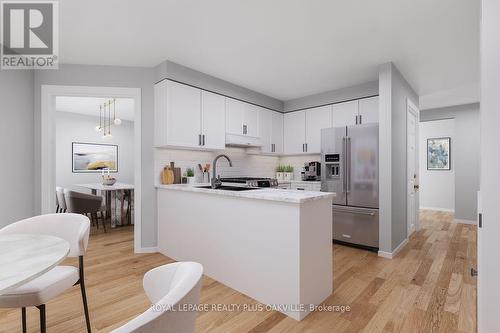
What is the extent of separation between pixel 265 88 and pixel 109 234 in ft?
12.3

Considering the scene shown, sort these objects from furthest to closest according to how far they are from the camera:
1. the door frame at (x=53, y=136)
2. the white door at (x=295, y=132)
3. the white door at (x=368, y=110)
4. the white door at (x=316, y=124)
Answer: the white door at (x=295, y=132), the white door at (x=316, y=124), the white door at (x=368, y=110), the door frame at (x=53, y=136)

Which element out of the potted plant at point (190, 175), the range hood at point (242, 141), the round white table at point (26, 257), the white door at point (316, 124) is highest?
the white door at point (316, 124)

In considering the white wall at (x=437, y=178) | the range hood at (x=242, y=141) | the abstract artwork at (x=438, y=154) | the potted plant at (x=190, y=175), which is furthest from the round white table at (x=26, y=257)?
the abstract artwork at (x=438, y=154)

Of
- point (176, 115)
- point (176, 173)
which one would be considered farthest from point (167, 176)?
point (176, 115)

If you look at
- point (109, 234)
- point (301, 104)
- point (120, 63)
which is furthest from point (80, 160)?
point (301, 104)

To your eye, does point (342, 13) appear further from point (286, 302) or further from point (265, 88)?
point (286, 302)

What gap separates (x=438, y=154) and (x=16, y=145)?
28.2 feet

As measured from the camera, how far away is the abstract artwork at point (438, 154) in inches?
253

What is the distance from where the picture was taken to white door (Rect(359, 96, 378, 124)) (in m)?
3.77

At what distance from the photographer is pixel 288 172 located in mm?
5117

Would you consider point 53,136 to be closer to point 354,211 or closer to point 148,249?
point 148,249

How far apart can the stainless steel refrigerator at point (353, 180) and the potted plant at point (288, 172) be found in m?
1.21

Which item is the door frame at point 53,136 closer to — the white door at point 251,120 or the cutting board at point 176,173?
the cutting board at point 176,173

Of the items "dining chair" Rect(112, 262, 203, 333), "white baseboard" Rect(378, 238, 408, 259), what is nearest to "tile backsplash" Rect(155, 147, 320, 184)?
"white baseboard" Rect(378, 238, 408, 259)
